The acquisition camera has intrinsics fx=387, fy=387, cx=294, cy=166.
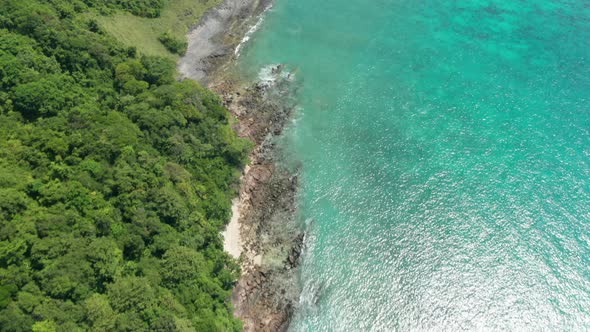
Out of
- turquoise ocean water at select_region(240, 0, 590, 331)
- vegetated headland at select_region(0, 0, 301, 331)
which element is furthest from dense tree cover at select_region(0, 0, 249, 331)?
turquoise ocean water at select_region(240, 0, 590, 331)

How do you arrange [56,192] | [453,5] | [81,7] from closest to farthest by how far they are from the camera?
[56,192] → [81,7] → [453,5]

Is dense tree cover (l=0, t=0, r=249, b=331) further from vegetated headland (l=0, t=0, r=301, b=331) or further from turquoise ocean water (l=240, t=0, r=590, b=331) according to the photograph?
turquoise ocean water (l=240, t=0, r=590, b=331)

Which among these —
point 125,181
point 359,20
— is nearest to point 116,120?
point 125,181

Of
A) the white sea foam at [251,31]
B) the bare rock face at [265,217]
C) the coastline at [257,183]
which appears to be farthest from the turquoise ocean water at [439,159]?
the coastline at [257,183]

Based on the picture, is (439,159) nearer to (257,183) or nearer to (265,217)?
(257,183)

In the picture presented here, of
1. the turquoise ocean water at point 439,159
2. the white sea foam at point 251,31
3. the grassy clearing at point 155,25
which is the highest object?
the grassy clearing at point 155,25

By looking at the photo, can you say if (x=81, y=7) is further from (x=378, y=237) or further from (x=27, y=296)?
(x=378, y=237)

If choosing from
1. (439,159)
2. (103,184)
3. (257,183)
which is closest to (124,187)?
(103,184)

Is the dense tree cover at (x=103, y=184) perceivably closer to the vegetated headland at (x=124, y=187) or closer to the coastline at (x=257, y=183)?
the vegetated headland at (x=124, y=187)
